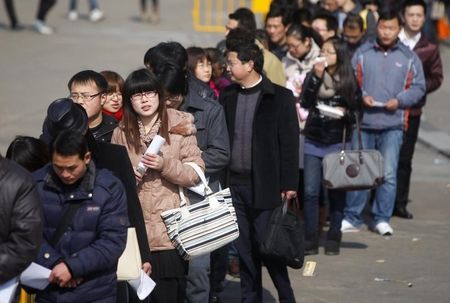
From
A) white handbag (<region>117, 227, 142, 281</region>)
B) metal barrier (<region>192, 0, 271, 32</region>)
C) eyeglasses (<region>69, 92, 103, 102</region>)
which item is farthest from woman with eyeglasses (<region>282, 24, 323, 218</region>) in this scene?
metal barrier (<region>192, 0, 271, 32</region>)

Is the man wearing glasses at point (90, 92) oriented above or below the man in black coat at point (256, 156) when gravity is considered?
above

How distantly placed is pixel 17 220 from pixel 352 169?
4664 millimetres

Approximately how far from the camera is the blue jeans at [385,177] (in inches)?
412

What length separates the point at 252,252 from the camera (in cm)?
807

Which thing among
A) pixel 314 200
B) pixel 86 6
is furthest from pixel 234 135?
pixel 86 6

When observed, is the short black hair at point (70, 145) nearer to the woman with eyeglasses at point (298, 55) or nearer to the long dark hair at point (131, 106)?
the long dark hair at point (131, 106)

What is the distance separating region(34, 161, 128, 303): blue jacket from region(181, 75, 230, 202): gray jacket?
1756mm

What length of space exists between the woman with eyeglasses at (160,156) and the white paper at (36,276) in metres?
1.20

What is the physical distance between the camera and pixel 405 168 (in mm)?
11250

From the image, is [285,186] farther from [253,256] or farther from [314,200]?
[314,200]

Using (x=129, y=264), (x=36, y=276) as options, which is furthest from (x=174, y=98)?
(x=36, y=276)

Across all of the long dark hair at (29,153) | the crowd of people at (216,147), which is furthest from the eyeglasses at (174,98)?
the long dark hair at (29,153)

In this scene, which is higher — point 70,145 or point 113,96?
point 70,145

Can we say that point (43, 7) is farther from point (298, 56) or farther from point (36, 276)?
point (36, 276)
